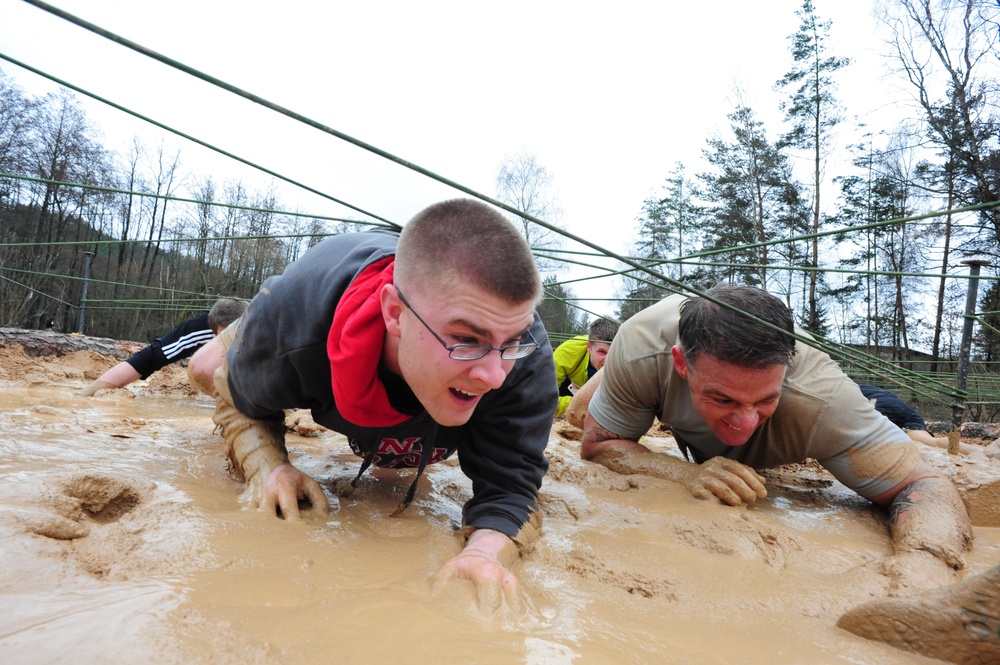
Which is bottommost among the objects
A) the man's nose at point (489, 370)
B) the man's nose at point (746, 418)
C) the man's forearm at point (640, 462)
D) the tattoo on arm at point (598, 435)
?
the man's forearm at point (640, 462)

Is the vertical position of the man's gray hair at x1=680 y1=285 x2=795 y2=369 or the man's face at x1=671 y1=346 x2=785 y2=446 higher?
the man's gray hair at x1=680 y1=285 x2=795 y2=369

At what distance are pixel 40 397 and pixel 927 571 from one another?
4.84 m

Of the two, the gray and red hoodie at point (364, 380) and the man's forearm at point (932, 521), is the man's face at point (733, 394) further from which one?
the gray and red hoodie at point (364, 380)

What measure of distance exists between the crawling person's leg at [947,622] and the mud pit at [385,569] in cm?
4

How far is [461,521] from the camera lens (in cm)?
211

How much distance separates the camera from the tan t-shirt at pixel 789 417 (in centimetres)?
241

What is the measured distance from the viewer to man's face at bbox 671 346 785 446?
225 cm

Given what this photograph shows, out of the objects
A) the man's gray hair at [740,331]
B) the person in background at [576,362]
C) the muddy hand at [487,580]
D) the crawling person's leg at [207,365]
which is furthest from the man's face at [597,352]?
the muddy hand at [487,580]

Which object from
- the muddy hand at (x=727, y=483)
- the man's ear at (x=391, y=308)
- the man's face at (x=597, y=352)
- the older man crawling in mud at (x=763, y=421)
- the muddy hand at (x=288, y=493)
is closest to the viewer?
the man's ear at (x=391, y=308)

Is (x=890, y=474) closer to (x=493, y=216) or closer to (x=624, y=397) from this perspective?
(x=624, y=397)

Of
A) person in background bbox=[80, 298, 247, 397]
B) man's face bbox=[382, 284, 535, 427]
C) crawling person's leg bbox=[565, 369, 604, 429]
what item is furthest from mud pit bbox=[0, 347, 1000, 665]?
person in background bbox=[80, 298, 247, 397]

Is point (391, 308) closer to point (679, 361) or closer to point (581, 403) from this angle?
point (679, 361)

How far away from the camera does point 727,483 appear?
2.35 metres

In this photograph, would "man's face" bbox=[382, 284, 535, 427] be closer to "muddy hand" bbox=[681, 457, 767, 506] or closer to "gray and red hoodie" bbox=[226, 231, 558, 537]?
"gray and red hoodie" bbox=[226, 231, 558, 537]
